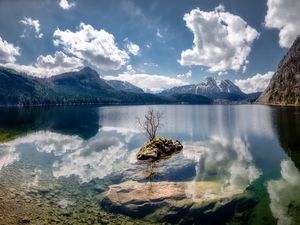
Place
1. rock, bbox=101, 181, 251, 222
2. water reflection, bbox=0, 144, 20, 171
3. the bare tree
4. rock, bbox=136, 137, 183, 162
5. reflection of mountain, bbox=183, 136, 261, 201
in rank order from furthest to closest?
the bare tree
rock, bbox=136, 137, 183, 162
water reflection, bbox=0, 144, 20, 171
reflection of mountain, bbox=183, 136, 261, 201
rock, bbox=101, 181, 251, 222

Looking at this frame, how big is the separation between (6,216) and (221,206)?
21458 millimetres

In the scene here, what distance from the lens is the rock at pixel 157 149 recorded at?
53125 mm

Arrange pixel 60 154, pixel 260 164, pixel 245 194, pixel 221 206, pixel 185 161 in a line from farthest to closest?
pixel 60 154, pixel 185 161, pixel 260 164, pixel 245 194, pixel 221 206

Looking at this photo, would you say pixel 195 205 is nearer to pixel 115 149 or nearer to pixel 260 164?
pixel 260 164

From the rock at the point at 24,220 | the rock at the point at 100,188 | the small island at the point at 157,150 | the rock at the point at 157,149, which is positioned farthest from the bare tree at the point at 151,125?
the rock at the point at 24,220

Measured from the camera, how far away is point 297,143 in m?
60.8

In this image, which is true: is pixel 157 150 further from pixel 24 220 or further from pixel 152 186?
pixel 24 220

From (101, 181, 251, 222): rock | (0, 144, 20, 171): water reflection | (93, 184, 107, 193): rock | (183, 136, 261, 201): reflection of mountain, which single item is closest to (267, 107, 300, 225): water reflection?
(183, 136, 261, 201): reflection of mountain

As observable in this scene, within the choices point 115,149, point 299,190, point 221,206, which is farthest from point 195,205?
point 115,149

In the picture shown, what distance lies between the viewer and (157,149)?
186 ft

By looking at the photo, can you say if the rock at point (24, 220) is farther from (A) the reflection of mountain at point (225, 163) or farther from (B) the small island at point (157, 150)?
(B) the small island at point (157, 150)

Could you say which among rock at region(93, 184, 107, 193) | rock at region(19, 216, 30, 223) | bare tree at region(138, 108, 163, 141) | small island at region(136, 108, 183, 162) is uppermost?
bare tree at region(138, 108, 163, 141)

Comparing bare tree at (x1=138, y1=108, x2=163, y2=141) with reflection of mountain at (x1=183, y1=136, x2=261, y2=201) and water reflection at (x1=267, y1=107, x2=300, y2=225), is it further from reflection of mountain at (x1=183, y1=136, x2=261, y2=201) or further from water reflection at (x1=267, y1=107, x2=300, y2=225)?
water reflection at (x1=267, y1=107, x2=300, y2=225)

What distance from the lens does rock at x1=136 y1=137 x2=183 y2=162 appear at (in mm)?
53125
